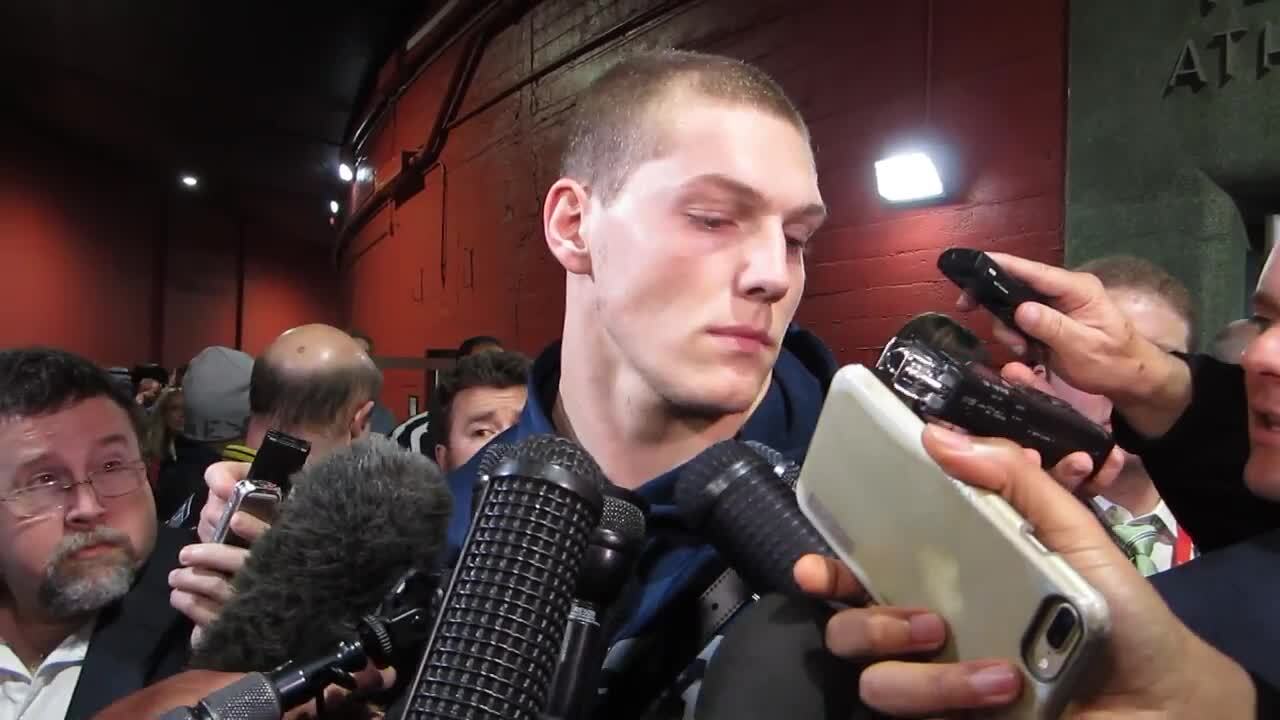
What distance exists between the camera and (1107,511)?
1546 millimetres

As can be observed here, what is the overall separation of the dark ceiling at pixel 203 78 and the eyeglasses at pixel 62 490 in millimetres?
5202

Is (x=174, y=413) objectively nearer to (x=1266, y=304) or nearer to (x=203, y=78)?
(x=1266, y=304)

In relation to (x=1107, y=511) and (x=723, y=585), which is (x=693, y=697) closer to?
(x=723, y=585)

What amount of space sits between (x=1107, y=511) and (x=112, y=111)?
811 cm

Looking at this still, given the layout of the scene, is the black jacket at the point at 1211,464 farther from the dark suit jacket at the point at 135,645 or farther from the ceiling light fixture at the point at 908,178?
the ceiling light fixture at the point at 908,178

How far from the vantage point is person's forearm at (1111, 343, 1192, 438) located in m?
0.96

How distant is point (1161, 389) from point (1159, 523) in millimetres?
721

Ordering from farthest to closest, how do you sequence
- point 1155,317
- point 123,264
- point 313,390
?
point 123,264
point 313,390
point 1155,317

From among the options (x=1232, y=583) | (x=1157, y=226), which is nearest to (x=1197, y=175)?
(x=1157, y=226)

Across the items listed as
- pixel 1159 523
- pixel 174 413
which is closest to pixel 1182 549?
pixel 1159 523

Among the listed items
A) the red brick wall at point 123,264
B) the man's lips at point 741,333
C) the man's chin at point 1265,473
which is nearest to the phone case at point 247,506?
the man's lips at point 741,333

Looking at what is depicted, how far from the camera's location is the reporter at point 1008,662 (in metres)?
0.46

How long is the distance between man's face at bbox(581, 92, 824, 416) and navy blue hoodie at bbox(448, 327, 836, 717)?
0.24 feet

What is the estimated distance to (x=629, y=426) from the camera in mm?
894
